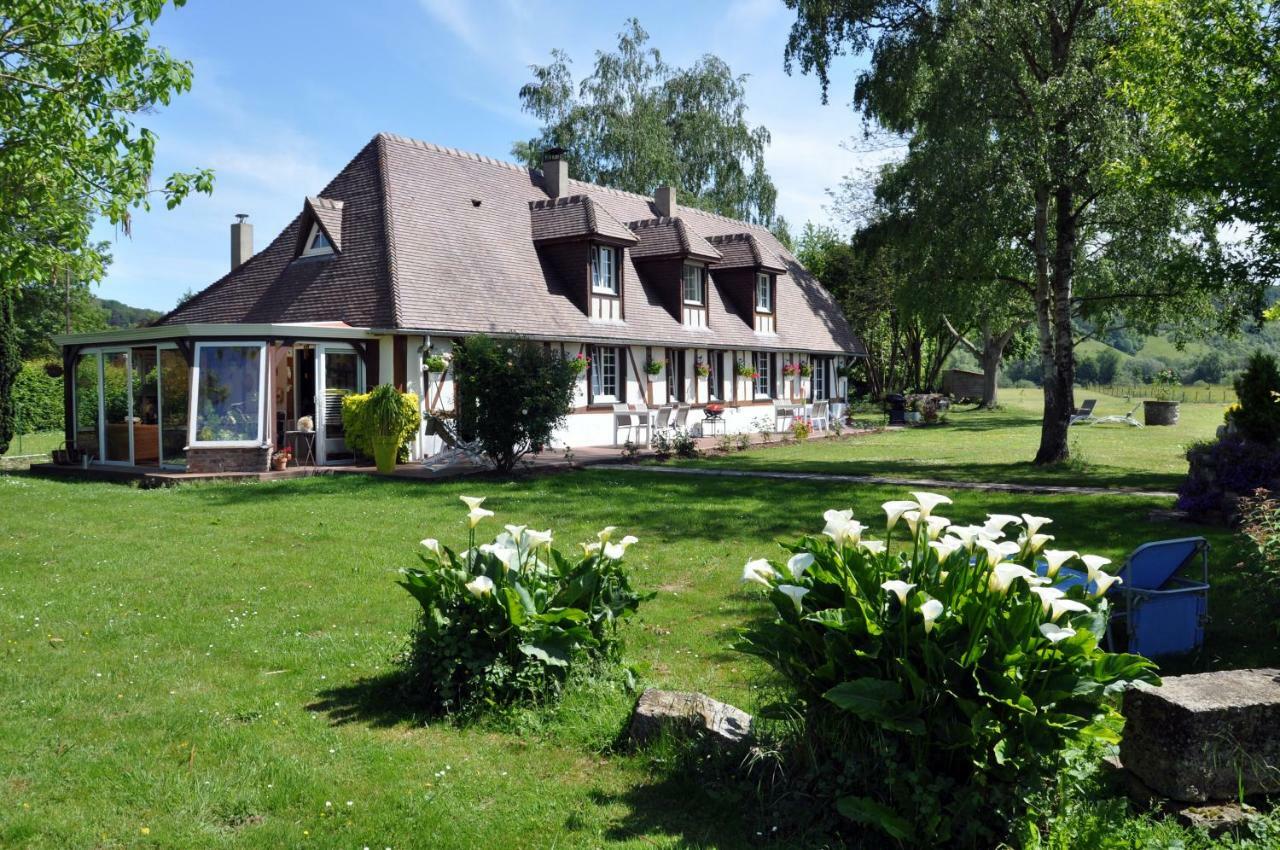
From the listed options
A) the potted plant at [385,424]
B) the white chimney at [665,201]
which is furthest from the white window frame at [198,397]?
the white chimney at [665,201]

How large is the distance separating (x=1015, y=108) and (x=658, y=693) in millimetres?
16685

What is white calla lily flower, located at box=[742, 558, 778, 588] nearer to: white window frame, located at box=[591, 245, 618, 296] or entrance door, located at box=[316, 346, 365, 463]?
entrance door, located at box=[316, 346, 365, 463]

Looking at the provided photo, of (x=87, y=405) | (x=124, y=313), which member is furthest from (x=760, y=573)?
(x=124, y=313)

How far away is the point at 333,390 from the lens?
18.1 metres

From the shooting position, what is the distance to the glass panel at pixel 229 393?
1653 centimetres

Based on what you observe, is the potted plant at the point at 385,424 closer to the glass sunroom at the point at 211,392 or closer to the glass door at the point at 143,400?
the glass sunroom at the point at 211,392

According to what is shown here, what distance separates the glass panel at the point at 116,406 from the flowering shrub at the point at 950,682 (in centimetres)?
1823

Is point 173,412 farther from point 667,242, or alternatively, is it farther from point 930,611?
point 930,611

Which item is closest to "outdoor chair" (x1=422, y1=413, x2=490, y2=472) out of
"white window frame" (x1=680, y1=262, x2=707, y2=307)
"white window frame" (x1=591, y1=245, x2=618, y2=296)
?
"white window frame" (x1=591, y1=245, x2=618, y2=296)

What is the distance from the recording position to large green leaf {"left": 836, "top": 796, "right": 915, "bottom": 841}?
11.2 ft

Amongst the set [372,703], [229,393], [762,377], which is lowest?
[372,703]

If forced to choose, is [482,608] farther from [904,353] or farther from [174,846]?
[904,353]

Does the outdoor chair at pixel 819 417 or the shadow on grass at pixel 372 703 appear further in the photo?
the outdoor chair at pixel 819 417

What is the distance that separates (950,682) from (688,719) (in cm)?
143
